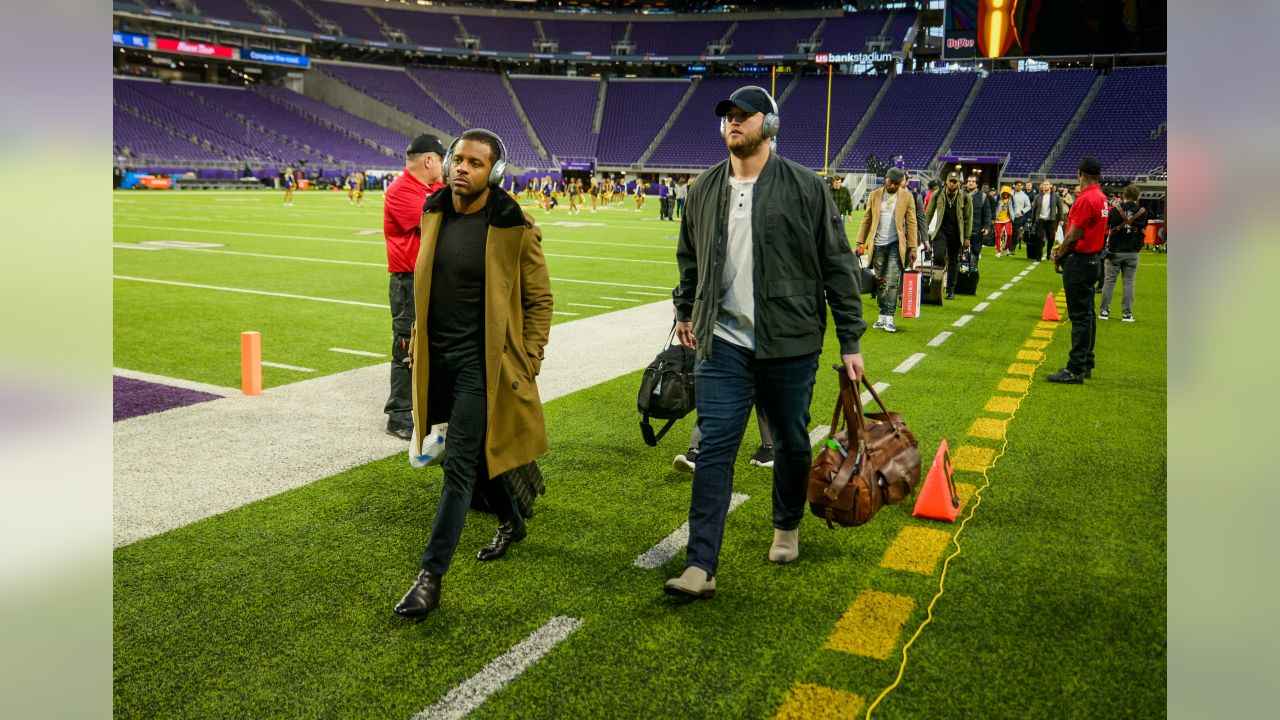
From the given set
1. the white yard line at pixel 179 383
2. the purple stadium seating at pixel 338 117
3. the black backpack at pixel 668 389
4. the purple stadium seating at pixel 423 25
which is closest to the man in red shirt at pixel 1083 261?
the black backpack at pixel 668 389

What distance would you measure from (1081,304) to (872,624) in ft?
19.7

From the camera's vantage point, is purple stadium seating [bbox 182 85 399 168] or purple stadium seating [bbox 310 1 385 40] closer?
purple stadium seating [bbox 182 85 399 168]

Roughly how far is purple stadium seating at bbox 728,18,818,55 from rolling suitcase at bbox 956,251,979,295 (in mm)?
60169

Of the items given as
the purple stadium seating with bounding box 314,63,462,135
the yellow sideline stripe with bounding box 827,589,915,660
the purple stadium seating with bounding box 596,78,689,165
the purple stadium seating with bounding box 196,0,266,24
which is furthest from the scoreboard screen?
the purple stadium seating with bounding box 196,0,266,24

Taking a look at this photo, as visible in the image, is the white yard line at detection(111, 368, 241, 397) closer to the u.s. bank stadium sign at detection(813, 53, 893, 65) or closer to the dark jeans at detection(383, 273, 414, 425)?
the dark jeans at detection(383, 273, 414, 425)

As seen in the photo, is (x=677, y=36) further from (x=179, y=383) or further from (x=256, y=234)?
(x=179, y=383)

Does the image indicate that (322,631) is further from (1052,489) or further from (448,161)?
(1052,489)

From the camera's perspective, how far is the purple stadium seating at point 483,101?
228 ft

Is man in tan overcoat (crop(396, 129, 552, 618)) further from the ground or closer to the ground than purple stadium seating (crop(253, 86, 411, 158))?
closer to the ground

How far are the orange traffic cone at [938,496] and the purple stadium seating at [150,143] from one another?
5346 cm

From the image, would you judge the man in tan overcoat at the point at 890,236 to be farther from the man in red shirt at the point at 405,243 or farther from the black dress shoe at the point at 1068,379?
the man in red shirt at the point at 405,243

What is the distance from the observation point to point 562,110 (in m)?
74.4

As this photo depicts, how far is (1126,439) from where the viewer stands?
6.63m

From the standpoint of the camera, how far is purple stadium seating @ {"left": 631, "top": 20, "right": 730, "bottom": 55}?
249ft
